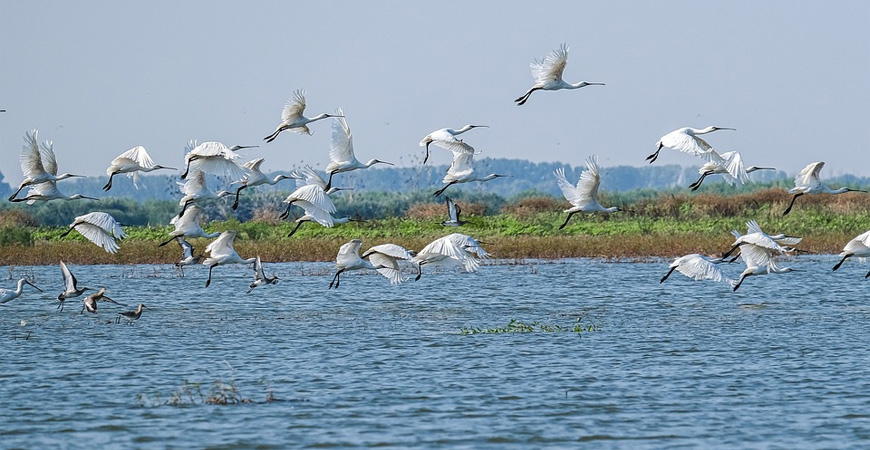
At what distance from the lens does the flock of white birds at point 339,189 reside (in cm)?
1788

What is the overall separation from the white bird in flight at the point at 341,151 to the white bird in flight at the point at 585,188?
285 cm

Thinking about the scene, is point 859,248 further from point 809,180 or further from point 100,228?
point 100,228

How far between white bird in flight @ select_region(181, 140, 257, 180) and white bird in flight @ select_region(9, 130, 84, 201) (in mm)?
2062

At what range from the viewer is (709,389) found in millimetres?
15320

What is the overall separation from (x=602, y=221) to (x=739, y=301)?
15.7 meters

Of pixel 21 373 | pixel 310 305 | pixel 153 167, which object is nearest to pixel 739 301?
pixel 310 305

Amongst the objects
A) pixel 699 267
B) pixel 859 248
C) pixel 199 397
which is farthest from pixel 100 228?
pixel 859 248

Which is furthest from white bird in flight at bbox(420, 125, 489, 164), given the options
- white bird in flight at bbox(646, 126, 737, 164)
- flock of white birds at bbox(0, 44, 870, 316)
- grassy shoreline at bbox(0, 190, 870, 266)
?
grassy shoreline at bbox(0, 190, 870, 266)

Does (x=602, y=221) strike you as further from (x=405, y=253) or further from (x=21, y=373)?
(x=21, y=373)

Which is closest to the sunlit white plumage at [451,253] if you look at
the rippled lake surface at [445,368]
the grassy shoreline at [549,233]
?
the rippled lake surface at [445,368]

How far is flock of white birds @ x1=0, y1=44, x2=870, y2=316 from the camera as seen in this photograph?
1788cm

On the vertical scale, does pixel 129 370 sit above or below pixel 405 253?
below

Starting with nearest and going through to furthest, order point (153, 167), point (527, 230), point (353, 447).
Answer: point (353, 447), point (153, 167), point (527, 230)

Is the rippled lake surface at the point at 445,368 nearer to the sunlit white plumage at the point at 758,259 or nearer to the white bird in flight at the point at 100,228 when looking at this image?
the sunlit white plumage at the point at 758,259
